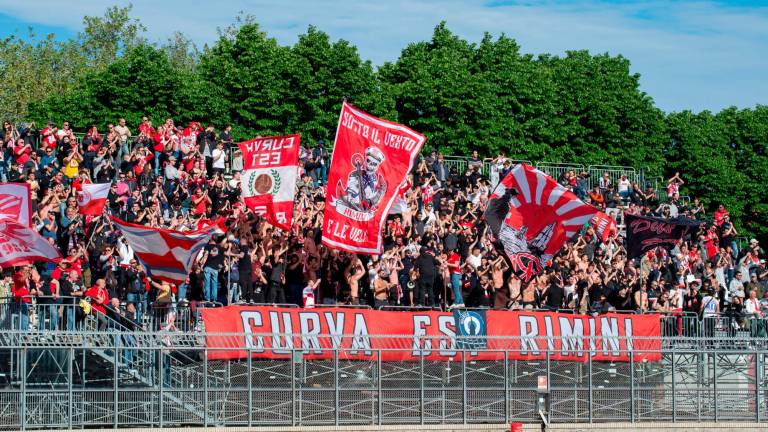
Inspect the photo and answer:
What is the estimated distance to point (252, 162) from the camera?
33.2 metres

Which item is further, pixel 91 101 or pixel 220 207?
pixel 91 101

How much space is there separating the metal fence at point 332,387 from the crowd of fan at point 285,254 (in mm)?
2384

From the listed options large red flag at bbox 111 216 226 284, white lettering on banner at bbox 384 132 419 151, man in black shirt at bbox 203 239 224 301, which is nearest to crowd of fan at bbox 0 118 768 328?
man in black shirt at bbox 203 239 224 301

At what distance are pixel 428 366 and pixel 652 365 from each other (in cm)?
551

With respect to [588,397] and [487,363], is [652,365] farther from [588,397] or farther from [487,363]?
[487,363]

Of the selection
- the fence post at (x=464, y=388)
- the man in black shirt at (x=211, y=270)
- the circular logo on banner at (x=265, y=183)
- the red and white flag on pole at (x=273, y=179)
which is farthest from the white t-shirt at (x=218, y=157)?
the fence post at (x=464, y=388)

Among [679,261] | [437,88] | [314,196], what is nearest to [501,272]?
[314,196]

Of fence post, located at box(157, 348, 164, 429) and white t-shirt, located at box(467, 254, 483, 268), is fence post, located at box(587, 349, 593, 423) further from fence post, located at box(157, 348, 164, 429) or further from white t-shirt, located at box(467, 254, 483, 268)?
fence post, located at box(157, 348, 164, 429)

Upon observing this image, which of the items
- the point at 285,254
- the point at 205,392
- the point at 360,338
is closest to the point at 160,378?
the point at 205,392

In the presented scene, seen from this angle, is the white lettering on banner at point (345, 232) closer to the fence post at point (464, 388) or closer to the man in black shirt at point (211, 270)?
the man in black shirt at point (211, 270)

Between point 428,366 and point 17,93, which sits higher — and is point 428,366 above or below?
below

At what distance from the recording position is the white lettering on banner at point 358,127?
33.5 metres

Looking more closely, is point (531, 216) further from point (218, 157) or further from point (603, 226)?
point (603, 226)

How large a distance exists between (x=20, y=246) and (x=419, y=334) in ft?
30.0
